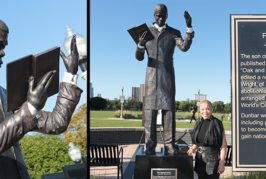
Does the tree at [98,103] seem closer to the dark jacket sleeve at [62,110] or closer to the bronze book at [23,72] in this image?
the dark jacket sleeve at [62,110]

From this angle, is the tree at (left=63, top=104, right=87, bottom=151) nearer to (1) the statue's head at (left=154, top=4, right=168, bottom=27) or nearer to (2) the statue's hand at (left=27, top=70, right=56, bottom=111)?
(1) the statue's head at (left=154, top=4, right=168, bottom=27)

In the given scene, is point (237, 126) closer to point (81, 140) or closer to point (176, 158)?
point (176, 158)

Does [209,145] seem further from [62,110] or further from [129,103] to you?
[129,103]

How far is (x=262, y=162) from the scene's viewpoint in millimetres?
4047

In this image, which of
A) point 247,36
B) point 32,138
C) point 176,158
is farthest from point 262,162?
point 32,138

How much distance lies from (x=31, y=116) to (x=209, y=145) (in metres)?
2.38

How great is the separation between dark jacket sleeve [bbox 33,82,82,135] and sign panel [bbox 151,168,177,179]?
5.86 feet

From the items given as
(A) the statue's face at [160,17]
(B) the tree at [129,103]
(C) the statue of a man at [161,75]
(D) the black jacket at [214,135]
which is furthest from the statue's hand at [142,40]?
(B) the tree at [129,103]

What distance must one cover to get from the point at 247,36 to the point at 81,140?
23.1ft

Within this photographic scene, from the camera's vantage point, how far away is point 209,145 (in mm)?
3350

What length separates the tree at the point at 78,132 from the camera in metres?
9.19

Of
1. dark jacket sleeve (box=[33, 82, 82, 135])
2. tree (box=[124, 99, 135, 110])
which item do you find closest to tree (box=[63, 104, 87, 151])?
dark jacket sleeve (box=[33, 82, 82, 135])

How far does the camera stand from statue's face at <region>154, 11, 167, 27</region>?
420 centimetres

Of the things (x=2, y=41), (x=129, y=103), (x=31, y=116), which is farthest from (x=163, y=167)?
(x=129, y=103)
